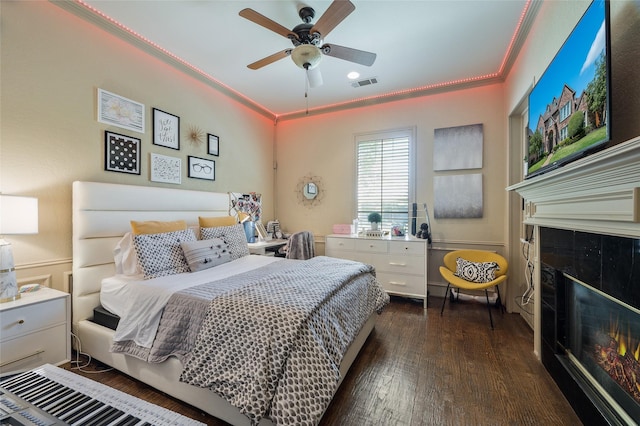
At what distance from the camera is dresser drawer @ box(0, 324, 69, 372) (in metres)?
1.63

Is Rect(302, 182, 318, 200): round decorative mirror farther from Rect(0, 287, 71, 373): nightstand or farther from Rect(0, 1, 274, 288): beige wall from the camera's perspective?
Rect(0, 287, 71, 373): nightstand

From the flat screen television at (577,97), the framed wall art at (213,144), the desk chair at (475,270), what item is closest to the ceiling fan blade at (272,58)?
the framed wall art at (213,144)

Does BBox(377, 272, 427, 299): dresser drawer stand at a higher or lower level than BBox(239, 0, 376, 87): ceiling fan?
lower

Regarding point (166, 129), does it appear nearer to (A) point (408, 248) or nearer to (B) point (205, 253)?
A: (B) point (205, 253)

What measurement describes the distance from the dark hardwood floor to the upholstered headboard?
0.55 metres

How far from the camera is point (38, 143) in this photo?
6.63 feet

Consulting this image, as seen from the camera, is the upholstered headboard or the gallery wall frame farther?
the gallery wall frame

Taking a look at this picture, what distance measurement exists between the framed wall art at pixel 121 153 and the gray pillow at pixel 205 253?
3.31 ft

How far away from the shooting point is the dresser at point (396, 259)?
3.23 metres

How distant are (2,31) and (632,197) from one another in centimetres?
382

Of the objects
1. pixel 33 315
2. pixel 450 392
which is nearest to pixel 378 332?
pixel 450 392

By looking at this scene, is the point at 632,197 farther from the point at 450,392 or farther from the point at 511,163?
the point at 511,163

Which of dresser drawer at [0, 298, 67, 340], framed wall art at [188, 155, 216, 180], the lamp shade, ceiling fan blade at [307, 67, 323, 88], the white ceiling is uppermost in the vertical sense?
the white ceiling

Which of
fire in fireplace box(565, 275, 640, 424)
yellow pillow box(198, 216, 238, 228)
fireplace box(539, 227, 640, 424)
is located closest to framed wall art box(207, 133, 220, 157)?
yellow pillow box(198, 216, 238, 228)
